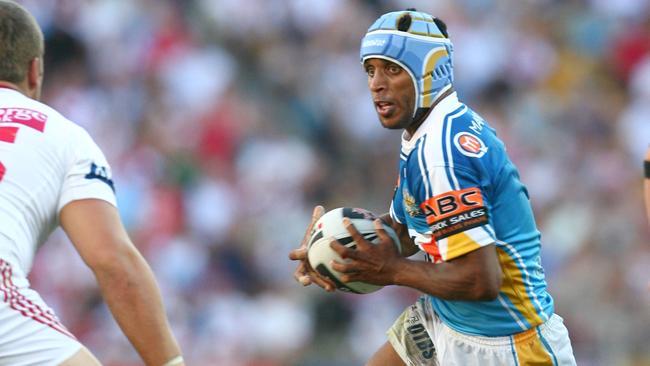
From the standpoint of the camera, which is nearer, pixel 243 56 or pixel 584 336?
pixel 584 336

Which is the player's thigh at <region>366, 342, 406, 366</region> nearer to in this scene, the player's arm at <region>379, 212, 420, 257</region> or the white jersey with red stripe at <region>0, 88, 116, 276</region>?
the player's arm at <region>379, 212, 420, 257</region>

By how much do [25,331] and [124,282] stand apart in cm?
40

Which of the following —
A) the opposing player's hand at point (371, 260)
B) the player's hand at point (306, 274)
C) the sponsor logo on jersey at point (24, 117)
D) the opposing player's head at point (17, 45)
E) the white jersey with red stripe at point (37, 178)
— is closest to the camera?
the white jersey with red stripe at point (37, 178)

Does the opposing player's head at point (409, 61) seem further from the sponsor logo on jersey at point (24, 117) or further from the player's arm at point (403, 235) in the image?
the sponsor logo on jersey at point (24, 117)

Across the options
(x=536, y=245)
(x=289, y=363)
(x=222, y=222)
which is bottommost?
(x=289, y=363)

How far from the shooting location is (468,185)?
16.9 ft

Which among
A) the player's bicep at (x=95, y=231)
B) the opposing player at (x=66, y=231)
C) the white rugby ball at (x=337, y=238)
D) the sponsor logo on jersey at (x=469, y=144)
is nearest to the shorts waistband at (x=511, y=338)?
the white rugby ball at (x=337, y=238)

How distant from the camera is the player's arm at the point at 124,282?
4461mm

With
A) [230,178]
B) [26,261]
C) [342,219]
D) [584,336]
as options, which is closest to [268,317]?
[230,178]

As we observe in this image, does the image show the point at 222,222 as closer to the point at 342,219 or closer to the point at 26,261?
the point at 342,219

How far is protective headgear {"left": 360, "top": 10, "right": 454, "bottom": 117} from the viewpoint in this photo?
5559mm

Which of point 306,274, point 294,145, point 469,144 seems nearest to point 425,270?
point 469,144

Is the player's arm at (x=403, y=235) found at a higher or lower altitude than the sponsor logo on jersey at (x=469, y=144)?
lower

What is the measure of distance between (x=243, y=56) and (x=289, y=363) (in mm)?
4027
